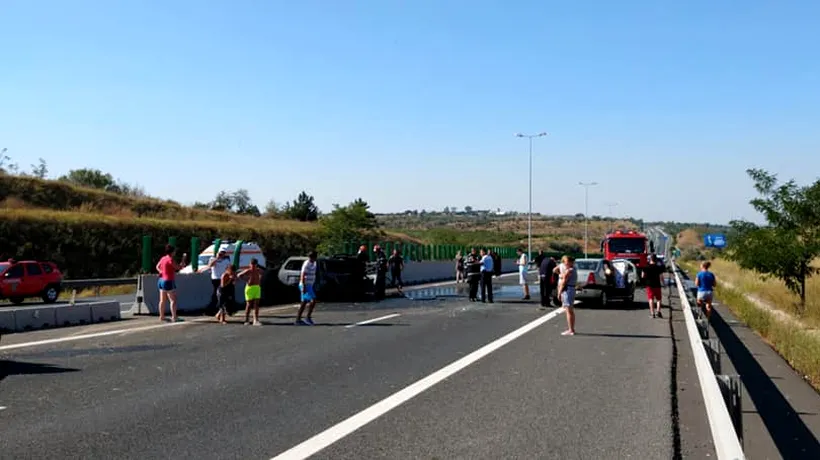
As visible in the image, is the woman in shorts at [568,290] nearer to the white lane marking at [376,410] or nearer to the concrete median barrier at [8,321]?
the white lane marking at [376,410]

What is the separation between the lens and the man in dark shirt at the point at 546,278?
23.0 m

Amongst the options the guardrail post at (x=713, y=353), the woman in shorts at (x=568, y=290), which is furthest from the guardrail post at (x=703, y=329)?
the guardrail post at (x=713, y=353)

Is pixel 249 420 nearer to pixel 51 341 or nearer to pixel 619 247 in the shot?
pixel 51 341

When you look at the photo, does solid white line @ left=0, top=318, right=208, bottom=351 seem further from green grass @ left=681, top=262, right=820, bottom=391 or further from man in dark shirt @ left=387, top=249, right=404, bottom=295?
man in dark shirt @ left=387, top=249, right=404, bottom=295

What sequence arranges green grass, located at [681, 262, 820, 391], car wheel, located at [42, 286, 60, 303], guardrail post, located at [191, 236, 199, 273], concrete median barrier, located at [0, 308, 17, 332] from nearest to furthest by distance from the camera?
1. green grass, located at [681, 262, 820, 391]
2. concrete median barrier, located at [0, 308, 17, 332]
3. guardrail post, located at [191, 236, 199, 273]
4. car wheel, located at [42, 286, 60, 303]

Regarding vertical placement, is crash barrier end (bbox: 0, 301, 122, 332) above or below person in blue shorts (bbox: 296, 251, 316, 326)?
below

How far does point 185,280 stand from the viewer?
22062 millimetres

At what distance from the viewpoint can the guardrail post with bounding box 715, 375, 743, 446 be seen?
7.26 meters

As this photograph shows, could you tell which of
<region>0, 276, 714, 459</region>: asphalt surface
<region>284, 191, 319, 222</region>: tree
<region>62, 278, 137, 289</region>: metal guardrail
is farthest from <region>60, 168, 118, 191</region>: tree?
<region>0, 276, 714, 459</region>: asphalt surface

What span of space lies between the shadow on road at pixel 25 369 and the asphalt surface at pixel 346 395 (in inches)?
1.8

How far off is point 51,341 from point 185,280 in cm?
689

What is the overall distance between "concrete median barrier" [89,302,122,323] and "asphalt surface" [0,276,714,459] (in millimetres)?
2335

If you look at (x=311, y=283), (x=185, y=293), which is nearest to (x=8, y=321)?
(x=185, y=293)

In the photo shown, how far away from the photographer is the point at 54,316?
18.2m
